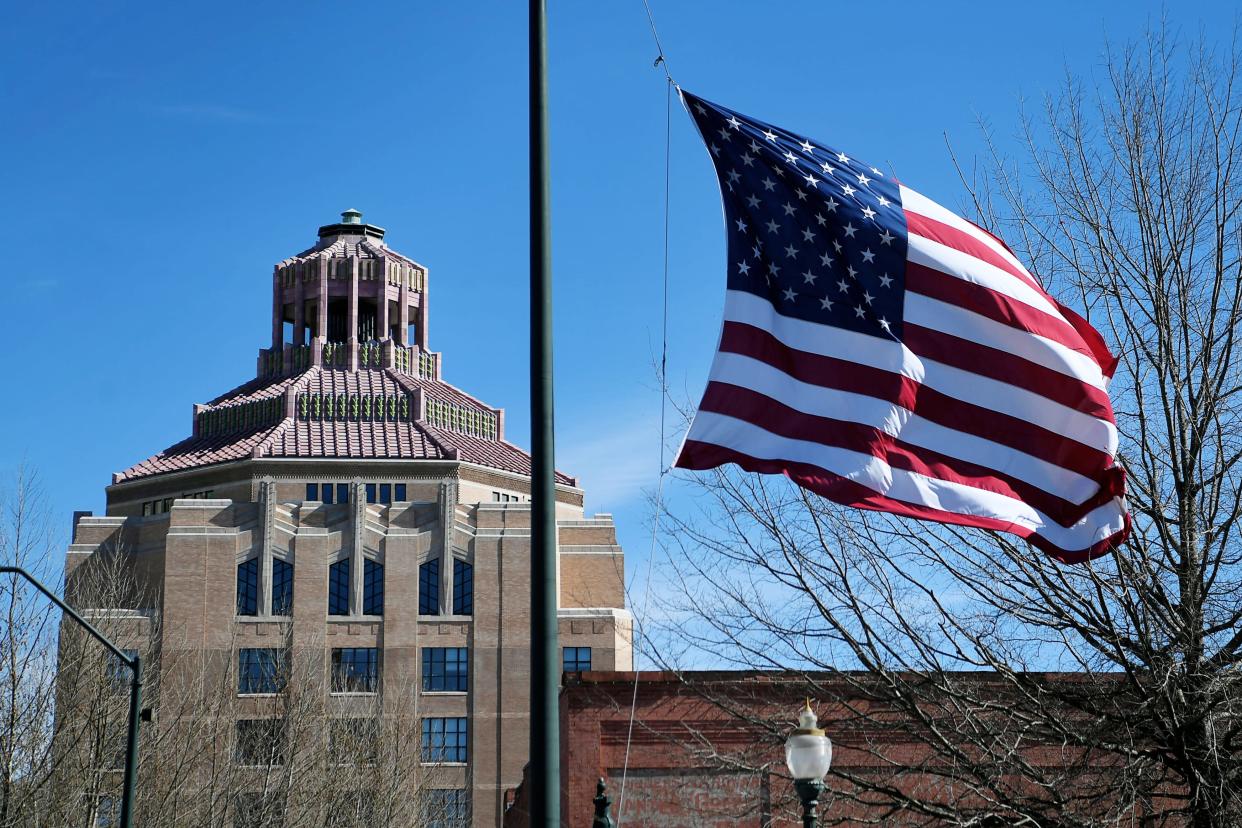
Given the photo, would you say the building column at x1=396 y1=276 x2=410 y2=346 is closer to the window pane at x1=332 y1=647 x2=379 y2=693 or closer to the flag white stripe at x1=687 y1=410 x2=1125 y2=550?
the window pane at x1=332 y1=647 x2=379 y2=693

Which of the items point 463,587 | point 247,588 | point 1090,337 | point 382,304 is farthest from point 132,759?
point 382,304

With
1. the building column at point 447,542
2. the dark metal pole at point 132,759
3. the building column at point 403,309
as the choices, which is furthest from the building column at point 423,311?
the dark metal pole at point 132,759

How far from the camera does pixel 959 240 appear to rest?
12.6 meters

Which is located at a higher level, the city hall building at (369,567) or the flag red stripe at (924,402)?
the city hall building at (369,567)

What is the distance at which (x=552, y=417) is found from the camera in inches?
374

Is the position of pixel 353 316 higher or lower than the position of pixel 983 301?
higher

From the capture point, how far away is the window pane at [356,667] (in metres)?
75.9

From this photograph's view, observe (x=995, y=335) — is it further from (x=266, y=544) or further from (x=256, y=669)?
(x=266, y=544)

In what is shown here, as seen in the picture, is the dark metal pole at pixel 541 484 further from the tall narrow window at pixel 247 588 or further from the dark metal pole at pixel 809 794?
the tall narrow window at pixel 247 588

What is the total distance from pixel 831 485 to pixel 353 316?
3610 inches

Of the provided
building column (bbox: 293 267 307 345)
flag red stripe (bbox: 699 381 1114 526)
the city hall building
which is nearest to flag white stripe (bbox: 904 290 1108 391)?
flag red stripe (bbox: 699 381 1114 526)

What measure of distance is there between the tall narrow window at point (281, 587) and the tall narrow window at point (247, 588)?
88 centimetres

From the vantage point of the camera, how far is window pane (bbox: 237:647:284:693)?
240 ft

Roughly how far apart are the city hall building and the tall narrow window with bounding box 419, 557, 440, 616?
0.09 m
